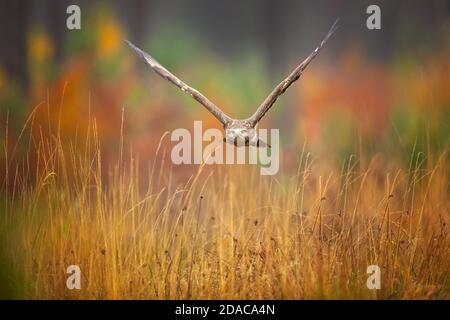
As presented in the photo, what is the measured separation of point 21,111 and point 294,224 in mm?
1372

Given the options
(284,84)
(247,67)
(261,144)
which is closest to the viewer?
(284,84)

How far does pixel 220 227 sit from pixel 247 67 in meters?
0.83

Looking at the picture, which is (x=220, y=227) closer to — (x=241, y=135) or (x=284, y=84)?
(x=241, y=135)

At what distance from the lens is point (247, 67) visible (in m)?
3.42

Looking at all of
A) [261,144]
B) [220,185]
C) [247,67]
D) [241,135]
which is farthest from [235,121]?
[247,67]

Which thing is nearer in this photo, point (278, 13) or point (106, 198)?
point (106, 198)

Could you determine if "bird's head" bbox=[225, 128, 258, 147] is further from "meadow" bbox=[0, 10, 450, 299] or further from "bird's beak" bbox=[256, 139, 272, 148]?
"meadow" bbox=[0, 10, 450, 299]

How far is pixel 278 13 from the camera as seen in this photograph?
3301 mm

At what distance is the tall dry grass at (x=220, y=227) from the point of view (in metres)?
2.97

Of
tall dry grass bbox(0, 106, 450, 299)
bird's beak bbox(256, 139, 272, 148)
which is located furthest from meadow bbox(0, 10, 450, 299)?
bird's beak bbox(256, 139, 272, 148)

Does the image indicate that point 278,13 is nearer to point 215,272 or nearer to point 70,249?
point 215,272

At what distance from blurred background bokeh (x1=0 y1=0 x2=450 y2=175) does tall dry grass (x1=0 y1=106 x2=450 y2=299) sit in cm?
12

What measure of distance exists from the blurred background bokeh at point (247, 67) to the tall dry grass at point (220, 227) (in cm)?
12

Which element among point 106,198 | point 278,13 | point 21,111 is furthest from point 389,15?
point 21,111
